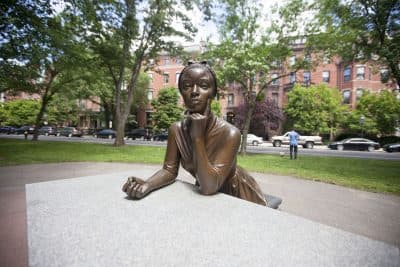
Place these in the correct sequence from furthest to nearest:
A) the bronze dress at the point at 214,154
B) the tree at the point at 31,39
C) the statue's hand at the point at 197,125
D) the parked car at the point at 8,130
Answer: the parked car at the point at 8,130
the tree at the point at 31,39
the bronze dress at the point at 214,154
the statue's hand at the point at 197,125

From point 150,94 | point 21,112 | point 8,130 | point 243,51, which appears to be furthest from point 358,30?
point 21,112

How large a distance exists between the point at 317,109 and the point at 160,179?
33916mm

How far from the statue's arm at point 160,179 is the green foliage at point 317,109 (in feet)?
107

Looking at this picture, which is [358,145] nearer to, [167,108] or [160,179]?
[167,108]

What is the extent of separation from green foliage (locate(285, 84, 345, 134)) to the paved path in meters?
27.1

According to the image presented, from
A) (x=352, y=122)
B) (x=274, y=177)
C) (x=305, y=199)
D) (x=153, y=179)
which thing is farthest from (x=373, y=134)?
(x=153, y=179)

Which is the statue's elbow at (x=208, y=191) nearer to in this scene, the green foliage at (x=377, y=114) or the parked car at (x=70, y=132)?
the green foliage at (x=377, y=114)

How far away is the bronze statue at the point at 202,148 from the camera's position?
6.17ft

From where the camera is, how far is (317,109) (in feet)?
103

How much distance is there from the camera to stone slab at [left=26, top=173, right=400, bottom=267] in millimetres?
1130

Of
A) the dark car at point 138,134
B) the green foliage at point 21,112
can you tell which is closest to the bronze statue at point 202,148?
the dark car at point 138,134

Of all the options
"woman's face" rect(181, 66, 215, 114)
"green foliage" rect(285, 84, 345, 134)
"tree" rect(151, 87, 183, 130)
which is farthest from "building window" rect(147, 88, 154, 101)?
"woman's face" rect(181, 66, 215, 114)

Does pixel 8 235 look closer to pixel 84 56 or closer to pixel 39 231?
pixel 39 231

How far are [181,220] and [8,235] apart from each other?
9.93 ft
